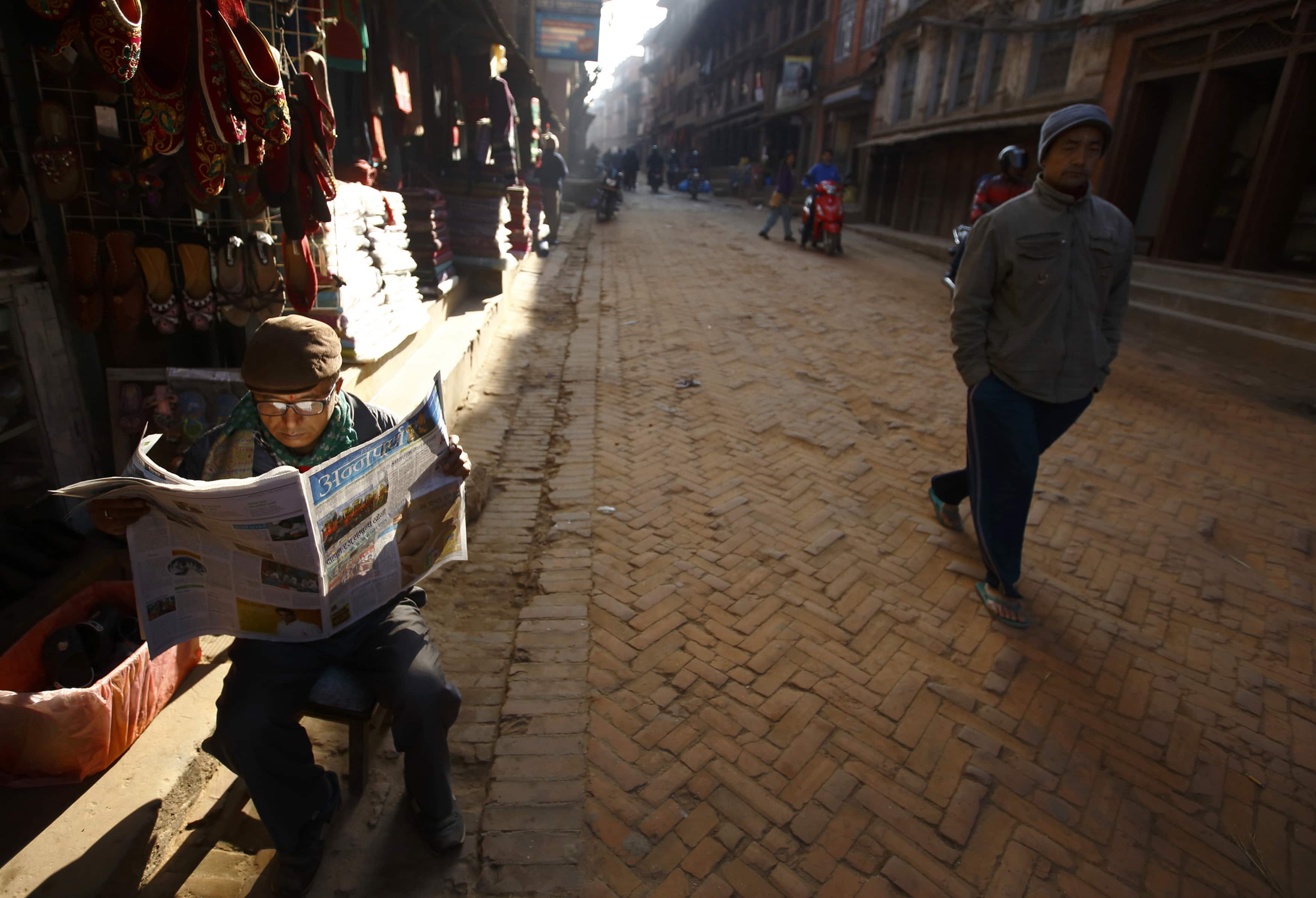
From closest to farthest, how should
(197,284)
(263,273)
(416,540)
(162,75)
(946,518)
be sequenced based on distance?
(416,540)
(162,75)
(197,284)
(263,273)
(946,518)

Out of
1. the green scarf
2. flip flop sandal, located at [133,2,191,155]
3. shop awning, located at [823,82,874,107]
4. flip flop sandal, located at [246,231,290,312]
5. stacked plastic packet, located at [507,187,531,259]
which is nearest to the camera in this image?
the green scarf

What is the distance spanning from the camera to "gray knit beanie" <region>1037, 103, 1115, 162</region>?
273 centimetres

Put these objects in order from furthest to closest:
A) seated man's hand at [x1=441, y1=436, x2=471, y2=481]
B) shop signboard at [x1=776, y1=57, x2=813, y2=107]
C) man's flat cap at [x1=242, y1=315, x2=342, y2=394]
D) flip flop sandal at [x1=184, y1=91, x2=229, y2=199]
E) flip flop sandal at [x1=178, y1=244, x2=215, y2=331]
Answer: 1. shop signboard at [x1=776, y1=57, x2=813, y2=107]
2. flip flop sandal at [x1=178, y1=244, x2=215, y2=331]
3. flip flop sandal at [x1=184, y1=91, x2=229, y2=199]
4. seated man's hand at [x1=441, y1=436, x2=471, y2=481]
5. man's flat cap at [x1=242, y1=315, x2=342, y2=394]

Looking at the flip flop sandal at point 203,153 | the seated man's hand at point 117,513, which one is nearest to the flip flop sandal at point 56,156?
the flip flop sandal at point 203,153

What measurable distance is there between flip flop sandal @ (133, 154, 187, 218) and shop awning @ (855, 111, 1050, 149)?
13.0 meters

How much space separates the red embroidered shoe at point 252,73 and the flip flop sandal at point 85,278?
823 mm

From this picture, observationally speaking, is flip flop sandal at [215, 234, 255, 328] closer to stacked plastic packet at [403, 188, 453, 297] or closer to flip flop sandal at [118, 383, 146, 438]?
flip flop sandal at [118, 383, 146, 438]

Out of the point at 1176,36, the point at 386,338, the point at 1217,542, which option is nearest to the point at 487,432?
the point at 386,338

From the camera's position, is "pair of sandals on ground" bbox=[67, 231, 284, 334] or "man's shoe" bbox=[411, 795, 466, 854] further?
"pair of sandals on ground" bbox=[67, 231, 284, 334]

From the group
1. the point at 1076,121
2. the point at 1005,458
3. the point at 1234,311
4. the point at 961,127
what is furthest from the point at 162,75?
the point at 961,127

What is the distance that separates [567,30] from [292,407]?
21.2 metres

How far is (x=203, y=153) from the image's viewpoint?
269 cm

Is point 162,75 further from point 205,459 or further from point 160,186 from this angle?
point 205,459

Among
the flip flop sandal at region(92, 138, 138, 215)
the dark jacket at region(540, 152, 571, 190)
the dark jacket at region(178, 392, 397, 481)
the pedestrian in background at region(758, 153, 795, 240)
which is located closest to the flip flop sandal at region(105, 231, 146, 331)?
the flip flop sandal at region(92, 138, 138, 215)
